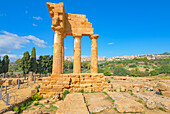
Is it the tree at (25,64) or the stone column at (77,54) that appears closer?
the stone column at (77,54)

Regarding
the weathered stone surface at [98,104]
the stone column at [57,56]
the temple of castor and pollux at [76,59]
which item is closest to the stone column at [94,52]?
the temple of castor and pollux at [76,59]

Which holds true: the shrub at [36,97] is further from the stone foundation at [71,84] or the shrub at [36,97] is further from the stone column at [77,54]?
the stone column at [77,54]

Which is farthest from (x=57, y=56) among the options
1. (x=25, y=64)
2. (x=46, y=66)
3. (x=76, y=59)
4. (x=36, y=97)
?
(x=46, y=66)

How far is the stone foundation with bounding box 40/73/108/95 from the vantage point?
27.4 ft

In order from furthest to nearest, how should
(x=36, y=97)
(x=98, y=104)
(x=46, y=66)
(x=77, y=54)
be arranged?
(x=46, y=66) < (x=77, y=54) < (x=36, y=97) < (x=98, y=104)

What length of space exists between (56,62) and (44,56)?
26828 mm

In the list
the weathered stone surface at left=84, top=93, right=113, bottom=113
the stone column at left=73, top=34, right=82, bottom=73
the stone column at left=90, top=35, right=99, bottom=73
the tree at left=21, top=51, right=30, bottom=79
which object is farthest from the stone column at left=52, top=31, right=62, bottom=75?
the tree at left=21, top=51, right=30, bottom=79

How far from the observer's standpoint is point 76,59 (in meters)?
12.5

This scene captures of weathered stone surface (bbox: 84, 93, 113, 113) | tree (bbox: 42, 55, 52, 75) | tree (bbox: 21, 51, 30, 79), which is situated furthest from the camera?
tree (bbox: 42, 55, 52, 75)

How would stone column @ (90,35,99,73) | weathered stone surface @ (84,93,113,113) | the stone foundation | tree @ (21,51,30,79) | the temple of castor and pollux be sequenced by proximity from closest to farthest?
weathered stone surface @ (84,93,113,113) → the stone foundation → the temple of castor and pollux → stone column @ (90,35,99,73) → tree @ (21,51,30,79)

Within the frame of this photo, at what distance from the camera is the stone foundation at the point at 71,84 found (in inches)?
329

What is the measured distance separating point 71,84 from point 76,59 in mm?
4205

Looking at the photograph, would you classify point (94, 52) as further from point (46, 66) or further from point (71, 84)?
point (46, 66)

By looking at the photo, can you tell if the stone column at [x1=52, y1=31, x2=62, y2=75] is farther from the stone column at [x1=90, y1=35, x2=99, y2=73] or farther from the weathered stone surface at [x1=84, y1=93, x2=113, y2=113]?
the weathered stone surface at [x1=84, y1=93, x2=113, y2=113]
